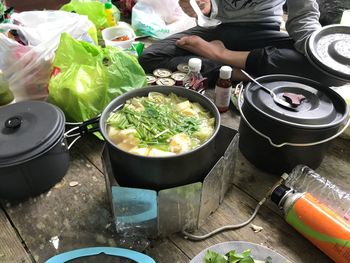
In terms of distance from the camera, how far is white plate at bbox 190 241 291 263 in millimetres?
705

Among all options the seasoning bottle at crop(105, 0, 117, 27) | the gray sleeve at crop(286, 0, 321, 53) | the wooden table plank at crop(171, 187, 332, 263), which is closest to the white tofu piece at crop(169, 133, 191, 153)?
the wooden table plank at crop(171, 187, 332, 263)

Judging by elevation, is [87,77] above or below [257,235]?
above

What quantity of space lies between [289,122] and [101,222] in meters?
0.53

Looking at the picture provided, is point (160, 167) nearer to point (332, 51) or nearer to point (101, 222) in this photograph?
point (101, 222)

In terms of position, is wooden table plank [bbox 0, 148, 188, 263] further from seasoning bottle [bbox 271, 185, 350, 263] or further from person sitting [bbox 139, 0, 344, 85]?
person sitting [bbox 139, 0, 344, 85]

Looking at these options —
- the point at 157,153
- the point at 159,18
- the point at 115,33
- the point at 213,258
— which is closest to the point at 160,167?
the point at 157,153

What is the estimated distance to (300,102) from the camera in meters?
0.87

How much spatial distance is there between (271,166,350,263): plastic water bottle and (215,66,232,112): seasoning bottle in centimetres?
37

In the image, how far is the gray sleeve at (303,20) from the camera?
1.21 meters

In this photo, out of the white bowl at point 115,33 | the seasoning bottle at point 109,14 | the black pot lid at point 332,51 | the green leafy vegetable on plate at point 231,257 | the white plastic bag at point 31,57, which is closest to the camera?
the green leafy vegetable on plate at point 231,257

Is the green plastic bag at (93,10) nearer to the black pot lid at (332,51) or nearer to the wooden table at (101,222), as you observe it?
the wooden table at (101,222)

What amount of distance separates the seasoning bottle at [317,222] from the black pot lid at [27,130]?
0.58 m

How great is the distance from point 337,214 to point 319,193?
0.13 m

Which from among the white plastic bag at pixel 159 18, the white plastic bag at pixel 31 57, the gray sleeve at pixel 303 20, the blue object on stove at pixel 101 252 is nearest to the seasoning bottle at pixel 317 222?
the blue object on stove at pixel 101 252
